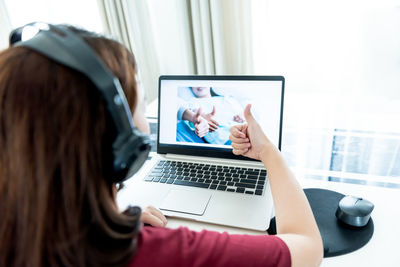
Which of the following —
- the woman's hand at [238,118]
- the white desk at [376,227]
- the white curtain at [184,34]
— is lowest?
the white desk at [376,227]

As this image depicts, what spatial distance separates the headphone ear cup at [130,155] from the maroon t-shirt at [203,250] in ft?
0.36

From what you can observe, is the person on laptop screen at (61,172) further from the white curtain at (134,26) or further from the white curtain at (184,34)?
the white curtain at (134,26)

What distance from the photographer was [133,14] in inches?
60.5

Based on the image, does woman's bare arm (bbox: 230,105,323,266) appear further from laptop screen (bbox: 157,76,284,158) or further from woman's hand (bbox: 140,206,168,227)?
woman's hand (bbox: 140,206,168,227)

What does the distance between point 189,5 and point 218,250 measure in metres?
1.26

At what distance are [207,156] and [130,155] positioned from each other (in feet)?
1.73

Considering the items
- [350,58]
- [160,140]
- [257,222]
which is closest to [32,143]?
[257,222]

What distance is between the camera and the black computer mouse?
611 mm

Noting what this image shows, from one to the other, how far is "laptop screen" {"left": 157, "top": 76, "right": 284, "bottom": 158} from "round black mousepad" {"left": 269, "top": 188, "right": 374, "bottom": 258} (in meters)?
0.21

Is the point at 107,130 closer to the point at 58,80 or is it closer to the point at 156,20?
the point at 58,80

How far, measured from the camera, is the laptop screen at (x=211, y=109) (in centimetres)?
84

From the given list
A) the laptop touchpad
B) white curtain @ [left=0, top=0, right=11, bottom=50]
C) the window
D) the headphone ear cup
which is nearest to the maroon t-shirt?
the headphone ear cup

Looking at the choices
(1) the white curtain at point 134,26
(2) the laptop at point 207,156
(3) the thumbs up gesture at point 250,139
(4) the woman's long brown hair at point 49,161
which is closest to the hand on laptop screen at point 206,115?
(2) the laptop at point 207,156

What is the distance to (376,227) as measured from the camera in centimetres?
63
